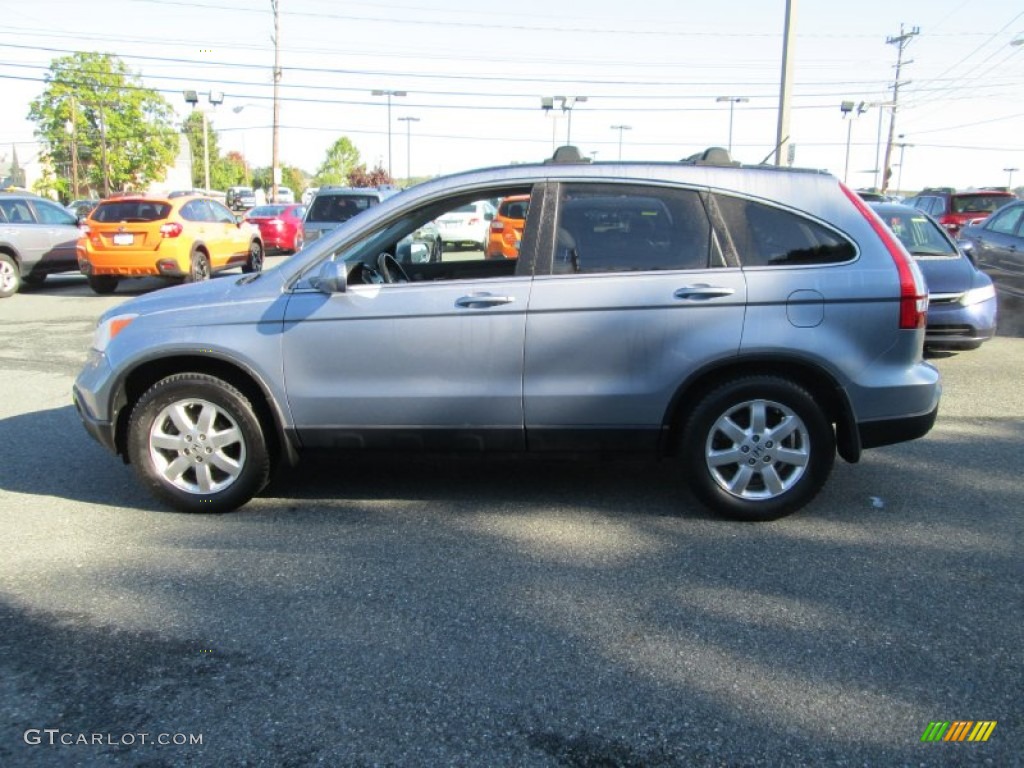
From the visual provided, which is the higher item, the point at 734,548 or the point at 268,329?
the point at 268,329

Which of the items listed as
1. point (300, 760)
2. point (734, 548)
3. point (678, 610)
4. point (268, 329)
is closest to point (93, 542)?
point (268, 329)

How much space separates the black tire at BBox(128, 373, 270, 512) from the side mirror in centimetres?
73

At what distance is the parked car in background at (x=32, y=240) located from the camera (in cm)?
1434

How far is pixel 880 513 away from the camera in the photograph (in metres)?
4.62

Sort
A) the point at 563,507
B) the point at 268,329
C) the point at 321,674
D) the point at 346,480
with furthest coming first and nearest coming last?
the point at 346,480, the point at 563,507, the point at 268,329, the point at 321,674

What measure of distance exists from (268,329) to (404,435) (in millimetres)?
894

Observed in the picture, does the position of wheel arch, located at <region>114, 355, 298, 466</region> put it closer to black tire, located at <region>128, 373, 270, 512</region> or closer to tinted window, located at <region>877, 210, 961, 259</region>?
black tire, located at <region>128, 373, 270, 512</region>

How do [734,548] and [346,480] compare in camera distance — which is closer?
[734,548]

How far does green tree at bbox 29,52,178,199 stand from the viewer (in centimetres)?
6012

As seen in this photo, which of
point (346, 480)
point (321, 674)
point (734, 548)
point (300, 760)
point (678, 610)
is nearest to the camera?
point (300, 760)

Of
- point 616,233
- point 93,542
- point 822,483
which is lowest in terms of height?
point 93,542

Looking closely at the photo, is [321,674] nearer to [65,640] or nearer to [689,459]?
[65,640]

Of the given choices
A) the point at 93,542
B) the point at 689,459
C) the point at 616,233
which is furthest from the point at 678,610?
the point at 93,542

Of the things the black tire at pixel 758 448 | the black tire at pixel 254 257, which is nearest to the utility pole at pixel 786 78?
the black tire at pixel 254 257
